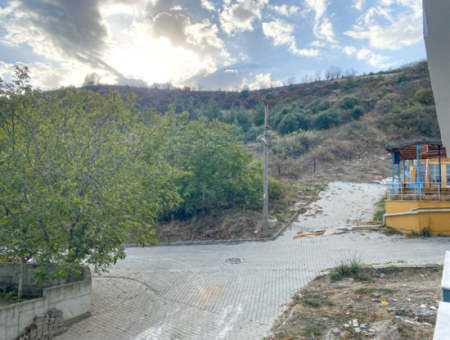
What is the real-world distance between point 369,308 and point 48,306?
7179 mm

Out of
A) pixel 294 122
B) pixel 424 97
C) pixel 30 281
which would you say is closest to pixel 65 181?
pixel 30 281

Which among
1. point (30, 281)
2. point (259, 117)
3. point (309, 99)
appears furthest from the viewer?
point (309, 99)

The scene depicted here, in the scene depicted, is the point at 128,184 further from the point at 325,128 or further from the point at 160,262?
the point at 325,128

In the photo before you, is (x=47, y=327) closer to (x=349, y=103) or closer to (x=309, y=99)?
(x=349, y=103)

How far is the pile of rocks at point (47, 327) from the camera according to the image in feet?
20.7

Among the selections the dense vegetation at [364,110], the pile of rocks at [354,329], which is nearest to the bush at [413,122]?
the dense vegetation at [364,110]

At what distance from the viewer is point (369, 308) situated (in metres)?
6.07

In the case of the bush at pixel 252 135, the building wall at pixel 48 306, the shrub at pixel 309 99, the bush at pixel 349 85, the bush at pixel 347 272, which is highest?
the bush at pixel 349 85

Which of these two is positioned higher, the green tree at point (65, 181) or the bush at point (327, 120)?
the bush at point (327, 120)

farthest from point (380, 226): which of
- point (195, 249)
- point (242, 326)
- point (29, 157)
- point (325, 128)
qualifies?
point (325, 128)

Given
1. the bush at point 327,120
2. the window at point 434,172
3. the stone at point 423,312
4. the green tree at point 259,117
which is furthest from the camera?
the green tree at point 259,117

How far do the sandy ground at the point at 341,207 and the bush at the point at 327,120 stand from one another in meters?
17.5

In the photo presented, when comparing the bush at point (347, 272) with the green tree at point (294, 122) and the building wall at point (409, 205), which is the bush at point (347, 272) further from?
the green tree at point (294, 122)

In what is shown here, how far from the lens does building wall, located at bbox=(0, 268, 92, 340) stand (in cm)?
599
